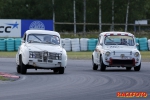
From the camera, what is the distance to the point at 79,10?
8231cm

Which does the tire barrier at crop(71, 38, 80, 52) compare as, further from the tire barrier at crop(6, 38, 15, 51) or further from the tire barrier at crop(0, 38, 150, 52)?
the tire barrier at crop(6, 38, 15, 51)

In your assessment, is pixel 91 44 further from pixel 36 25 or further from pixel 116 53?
pixel 116 53

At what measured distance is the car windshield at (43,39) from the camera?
24500mm

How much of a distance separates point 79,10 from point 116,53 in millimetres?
57366

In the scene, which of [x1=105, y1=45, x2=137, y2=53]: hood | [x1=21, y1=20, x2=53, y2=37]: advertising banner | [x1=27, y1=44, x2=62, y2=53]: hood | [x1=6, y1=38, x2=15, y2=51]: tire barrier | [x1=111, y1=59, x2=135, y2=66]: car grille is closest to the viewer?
[x1=27, y1=44, x2=62, y2=53]: hood

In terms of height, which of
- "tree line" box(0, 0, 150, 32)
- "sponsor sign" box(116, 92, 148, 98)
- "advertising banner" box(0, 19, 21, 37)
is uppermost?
"tree line" box(0, 0, 150, 32)

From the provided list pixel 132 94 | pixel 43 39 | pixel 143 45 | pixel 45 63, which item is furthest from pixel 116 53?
pixel 143 45

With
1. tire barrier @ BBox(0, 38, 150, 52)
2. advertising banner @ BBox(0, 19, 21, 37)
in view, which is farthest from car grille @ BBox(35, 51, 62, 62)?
advertising banner @ BBox(0, 19, 21, 37)

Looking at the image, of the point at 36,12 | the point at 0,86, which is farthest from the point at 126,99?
the point at 36,12

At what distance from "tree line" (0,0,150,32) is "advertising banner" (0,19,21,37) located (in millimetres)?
16052

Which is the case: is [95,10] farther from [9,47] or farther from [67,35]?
[9,47]

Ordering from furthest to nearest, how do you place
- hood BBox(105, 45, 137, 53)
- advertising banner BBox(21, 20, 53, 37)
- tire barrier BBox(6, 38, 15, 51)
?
1. advertising banner BBox(21, 20, 53, 37)
2. tire barrier BBox(6, 38, 15, 51)
3. hood BBox(105, 45, 137, 53)

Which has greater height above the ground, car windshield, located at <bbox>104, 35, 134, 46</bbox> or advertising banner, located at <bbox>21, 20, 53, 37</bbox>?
advertising banner, located at <bbox>21, 20, 53, 37</bbox>

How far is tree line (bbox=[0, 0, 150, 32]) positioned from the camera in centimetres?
7150
